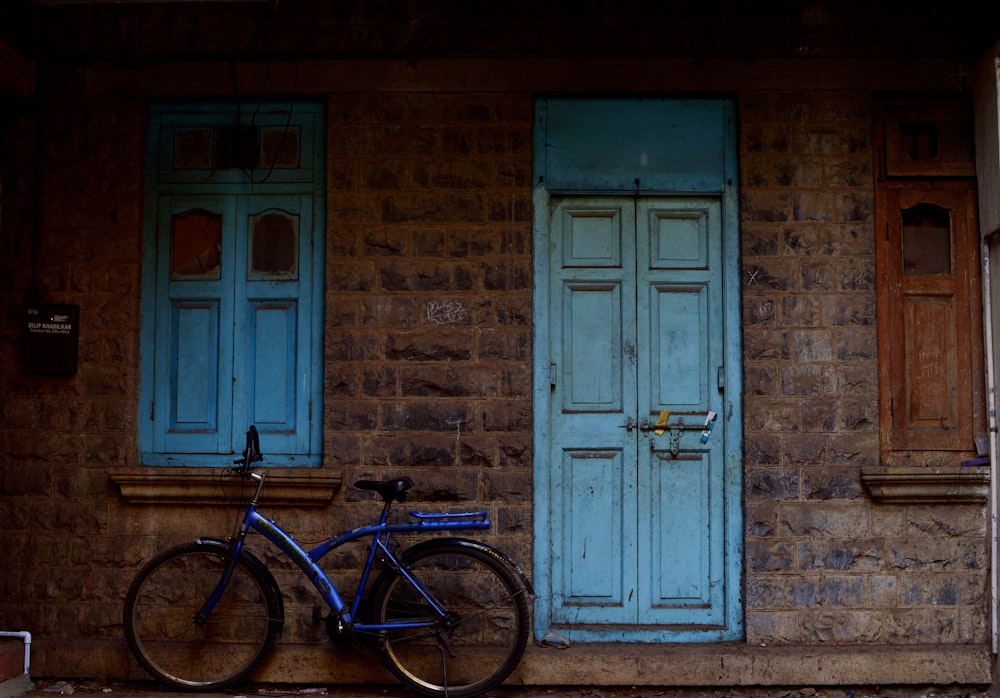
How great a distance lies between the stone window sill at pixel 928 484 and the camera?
17.1 feet

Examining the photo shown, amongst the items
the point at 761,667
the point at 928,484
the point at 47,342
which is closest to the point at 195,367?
the point at 47,342

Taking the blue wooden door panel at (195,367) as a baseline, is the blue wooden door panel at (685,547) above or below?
below

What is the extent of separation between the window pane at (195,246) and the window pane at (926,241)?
158 inches

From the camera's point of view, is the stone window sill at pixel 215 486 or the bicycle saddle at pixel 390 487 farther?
the stone window sill at pixel 215 486

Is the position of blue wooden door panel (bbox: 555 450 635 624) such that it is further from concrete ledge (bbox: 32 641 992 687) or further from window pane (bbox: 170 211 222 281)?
window pane (bbox: 170 211 222 281)

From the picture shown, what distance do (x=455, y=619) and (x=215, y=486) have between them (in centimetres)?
155

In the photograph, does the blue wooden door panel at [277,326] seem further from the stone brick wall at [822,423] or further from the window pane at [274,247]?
the stone brick wall at [822,423]

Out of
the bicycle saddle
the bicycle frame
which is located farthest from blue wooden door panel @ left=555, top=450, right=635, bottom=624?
the bicycle saddle

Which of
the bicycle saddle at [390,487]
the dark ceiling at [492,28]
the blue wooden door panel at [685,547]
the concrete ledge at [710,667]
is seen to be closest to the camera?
the bicycle saddle at [390,487]

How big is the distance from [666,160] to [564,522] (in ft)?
7.10

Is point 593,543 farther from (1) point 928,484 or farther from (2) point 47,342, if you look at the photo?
(2) point 47,342

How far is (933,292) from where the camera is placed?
5453 mm

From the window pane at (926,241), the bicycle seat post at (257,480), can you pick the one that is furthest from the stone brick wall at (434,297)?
the window pane at (926,241)

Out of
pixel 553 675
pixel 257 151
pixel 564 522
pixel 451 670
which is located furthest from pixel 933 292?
pixel 257 151
